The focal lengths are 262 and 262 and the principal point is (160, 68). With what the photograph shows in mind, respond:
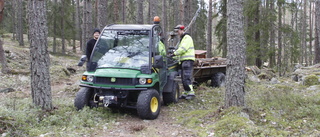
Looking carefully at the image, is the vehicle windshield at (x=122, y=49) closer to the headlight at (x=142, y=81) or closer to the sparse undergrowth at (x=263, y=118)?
the headlight at (x=142, y=81)

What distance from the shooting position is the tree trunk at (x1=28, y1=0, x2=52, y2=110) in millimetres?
5703

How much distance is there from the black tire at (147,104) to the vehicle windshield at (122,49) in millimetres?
770

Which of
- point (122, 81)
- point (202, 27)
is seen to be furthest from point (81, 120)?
point (202, 27)

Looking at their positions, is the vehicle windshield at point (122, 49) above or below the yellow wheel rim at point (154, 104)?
above

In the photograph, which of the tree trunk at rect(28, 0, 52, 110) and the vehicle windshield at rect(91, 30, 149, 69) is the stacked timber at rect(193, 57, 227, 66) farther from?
the tree trunk at rect(28, 0, 52, 110)

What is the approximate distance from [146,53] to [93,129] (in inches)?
93.7

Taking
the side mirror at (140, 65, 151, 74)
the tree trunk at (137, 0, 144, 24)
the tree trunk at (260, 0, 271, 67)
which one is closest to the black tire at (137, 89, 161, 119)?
the side mirror at (140, 65, 151, 74)

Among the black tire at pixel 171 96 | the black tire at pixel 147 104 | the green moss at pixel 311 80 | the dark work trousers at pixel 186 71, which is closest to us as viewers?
the black tire at pixel 147 104

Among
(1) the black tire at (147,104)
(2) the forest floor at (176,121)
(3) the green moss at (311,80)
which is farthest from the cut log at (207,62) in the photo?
(1) the black tire at (147,104)

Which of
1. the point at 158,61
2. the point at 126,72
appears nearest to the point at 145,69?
the point at 158,61

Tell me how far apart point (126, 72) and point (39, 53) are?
77.5 inches

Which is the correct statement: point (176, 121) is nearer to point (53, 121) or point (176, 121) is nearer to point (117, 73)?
point (117, 73)

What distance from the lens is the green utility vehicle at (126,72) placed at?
20.1 feet

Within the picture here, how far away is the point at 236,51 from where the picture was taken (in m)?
6.07
